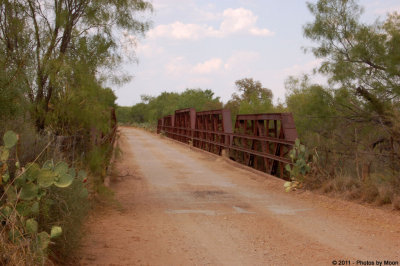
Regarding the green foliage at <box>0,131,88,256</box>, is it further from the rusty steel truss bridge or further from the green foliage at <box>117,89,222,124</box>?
the green foliage at <box>117,89,222,124</box>

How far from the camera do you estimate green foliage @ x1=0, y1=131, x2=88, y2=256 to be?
3543mm

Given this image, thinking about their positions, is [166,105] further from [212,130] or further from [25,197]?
[25,197]

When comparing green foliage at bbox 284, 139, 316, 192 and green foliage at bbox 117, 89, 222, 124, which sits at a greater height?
green foliage at bbox 117, 89, 222, 124

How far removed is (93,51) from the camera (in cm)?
904

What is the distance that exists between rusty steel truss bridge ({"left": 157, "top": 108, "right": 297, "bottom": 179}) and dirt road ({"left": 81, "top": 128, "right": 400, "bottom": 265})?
5.78 feet

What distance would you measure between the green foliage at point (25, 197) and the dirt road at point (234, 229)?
46.1 inches

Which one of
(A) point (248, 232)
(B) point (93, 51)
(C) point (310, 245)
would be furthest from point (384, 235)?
(B) point (93, 51)

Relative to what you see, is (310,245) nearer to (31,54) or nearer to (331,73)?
(31,54)

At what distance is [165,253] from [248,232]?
149cm

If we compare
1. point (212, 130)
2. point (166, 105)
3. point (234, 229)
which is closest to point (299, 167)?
point (234, 229)

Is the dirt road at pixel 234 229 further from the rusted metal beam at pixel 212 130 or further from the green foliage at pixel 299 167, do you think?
the rusted metal beam at pixel 212 130

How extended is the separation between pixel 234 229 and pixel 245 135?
8478 millimetres

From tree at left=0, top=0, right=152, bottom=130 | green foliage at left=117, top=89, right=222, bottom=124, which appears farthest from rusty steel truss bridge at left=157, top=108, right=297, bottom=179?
green foliage at left=117, top=89, right=222, bottom=124

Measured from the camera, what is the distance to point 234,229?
6203mm
